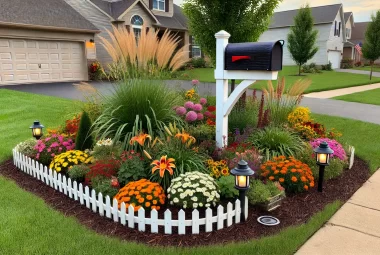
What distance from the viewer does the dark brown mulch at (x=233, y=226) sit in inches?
122

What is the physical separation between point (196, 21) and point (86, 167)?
486 cm

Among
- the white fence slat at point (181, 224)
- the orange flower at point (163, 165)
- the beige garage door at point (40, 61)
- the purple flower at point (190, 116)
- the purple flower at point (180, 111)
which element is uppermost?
the beige garage door at point (40, 61)

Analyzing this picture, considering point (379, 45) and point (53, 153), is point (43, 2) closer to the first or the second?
point (53, 153)

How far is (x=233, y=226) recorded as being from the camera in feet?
10.8

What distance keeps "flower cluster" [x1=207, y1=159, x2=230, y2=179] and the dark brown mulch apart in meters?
0.69

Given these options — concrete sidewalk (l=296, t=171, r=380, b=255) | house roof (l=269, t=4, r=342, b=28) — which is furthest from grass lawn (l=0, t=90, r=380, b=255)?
house roof (l=269, t=4, r=342, b=28)

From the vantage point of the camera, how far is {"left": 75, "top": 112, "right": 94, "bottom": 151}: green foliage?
4.85 m

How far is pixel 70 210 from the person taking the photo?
145 inches

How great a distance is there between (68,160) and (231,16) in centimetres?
498

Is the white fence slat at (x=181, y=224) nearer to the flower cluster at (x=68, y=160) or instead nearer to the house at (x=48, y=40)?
the flower cluster at (x=68, y=160)

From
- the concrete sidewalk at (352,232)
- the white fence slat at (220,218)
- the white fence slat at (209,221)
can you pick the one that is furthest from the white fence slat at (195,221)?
the concrete sidewalk at (352,232)

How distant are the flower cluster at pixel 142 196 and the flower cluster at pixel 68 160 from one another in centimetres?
123

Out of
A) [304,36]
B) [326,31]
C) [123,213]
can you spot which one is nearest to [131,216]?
[123,213]

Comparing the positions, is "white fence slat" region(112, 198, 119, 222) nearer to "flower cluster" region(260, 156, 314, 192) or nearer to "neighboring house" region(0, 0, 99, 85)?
"flower cluster" region(260, 156, 314, 192)
